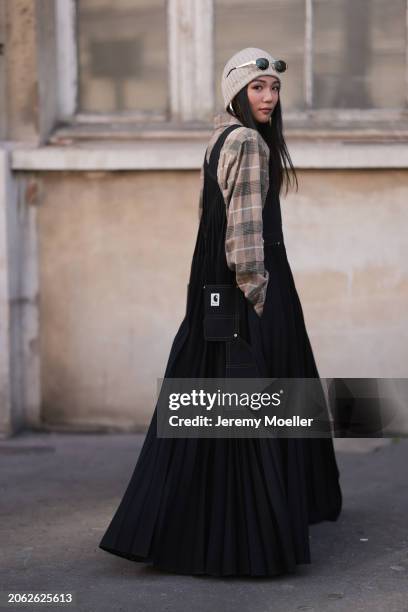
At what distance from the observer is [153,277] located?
Result: 6918 mm

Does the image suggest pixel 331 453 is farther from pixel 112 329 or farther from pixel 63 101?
pixel 63 101

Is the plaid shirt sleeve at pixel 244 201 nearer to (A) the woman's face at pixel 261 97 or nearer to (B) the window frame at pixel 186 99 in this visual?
(A) the woman's face at pixel 261 97

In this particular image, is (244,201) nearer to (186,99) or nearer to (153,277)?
(153,277)

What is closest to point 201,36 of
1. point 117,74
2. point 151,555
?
point 117,74

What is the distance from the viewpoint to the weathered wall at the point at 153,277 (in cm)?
675

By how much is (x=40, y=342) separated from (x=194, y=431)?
274 cm

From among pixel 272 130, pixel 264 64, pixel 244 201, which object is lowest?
pixel 244 201

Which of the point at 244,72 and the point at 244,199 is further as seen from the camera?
the point at 244,72

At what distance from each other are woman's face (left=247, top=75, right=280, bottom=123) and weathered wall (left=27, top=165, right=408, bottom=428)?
2282 mm

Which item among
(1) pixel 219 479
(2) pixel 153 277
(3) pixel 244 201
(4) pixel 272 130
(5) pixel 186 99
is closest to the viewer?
(3) pixel 244 201

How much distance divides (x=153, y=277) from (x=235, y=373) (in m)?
2.55
